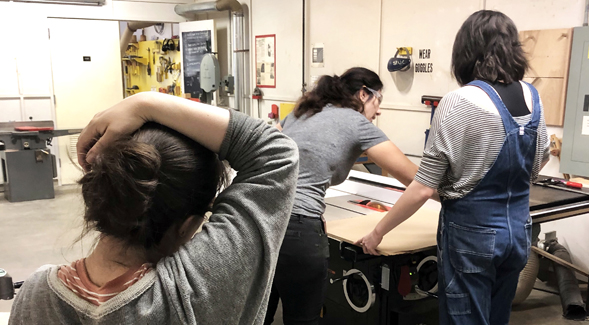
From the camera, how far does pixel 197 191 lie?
0.78m

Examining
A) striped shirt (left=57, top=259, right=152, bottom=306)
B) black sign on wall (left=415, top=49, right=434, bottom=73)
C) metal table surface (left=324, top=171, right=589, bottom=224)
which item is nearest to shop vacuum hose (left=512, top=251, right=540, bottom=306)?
metal table surface (left=324, top=171, right=589, bottom=224)

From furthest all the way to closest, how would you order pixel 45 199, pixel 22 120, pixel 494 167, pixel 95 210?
pixel 22 120 < pixel 45 199 < pixel 494 167 < pixel 95 210

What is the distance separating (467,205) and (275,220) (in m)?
1.00

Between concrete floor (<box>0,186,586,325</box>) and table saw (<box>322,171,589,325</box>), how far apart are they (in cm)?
74

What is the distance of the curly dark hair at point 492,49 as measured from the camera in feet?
5.22

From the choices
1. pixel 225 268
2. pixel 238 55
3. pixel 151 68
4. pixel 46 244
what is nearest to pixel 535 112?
pixel 225 268

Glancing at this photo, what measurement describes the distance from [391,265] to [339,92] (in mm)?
692

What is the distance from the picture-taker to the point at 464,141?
5.05ft

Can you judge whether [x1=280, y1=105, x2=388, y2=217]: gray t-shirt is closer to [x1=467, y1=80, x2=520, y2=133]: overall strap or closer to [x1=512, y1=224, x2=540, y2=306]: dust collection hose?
[x1=467, y1=80, x2=520, y2=133]: overall strap

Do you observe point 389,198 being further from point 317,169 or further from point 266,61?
point 266,61

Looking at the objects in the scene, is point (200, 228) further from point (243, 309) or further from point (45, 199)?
point (45, 199)

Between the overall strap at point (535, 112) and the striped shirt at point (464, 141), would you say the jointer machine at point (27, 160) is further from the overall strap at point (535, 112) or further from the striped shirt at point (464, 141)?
the overall strap at point (535, 112)

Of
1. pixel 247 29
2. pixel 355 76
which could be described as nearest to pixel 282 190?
pixel 355 76

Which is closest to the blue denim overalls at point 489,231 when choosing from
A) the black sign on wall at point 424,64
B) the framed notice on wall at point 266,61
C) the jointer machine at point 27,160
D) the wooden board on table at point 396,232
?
the wooden board on table at point 396,232
